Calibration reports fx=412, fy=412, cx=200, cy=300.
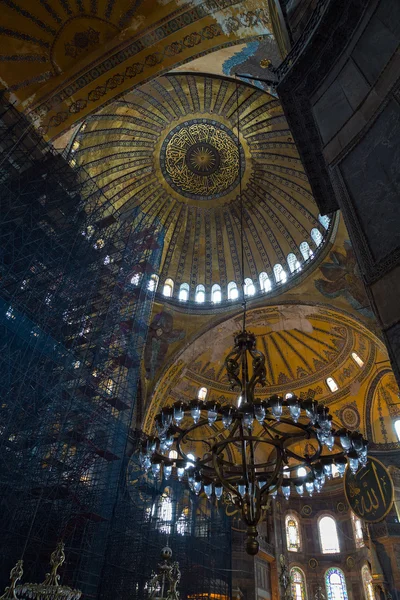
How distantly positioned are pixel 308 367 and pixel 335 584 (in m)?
7.74

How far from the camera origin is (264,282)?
1491 centimetres

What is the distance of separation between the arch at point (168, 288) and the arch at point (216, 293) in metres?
1.55

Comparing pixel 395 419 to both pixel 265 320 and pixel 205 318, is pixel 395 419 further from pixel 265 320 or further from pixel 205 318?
pixel 205 318

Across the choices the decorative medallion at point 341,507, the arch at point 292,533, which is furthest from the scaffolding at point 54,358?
the decorative medallion at point 341,507

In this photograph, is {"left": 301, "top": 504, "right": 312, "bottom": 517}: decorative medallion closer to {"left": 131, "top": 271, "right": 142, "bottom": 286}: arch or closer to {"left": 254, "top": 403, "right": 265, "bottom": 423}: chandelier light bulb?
{"left": 131, "top": 271, "right": 142, "bottom": 286}: arch

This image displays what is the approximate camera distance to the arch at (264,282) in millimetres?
14578

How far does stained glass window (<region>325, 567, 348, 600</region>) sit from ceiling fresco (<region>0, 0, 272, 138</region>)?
1696 cm

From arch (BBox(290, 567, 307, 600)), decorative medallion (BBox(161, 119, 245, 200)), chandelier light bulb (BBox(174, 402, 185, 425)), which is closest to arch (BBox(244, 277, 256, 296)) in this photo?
decorative medallion (BBox(161, 119, 245, 200))

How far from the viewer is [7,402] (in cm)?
753

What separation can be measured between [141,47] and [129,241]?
5284 mm

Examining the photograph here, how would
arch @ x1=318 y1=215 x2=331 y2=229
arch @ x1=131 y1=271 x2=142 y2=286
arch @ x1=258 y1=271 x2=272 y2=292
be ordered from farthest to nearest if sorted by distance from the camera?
arch @ x1=258 y1=271 x2=272 y2=292
arch @ x1=131 y1=271 x2=142 y2=286
arch @ x1=318 y1=215 x2=331 y2=229

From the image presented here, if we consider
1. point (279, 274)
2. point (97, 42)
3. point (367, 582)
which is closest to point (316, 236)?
point (279, 274)

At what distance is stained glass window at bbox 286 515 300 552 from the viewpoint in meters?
16.0

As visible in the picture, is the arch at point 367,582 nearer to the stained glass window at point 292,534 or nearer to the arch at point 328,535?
the arch at point 328,535
